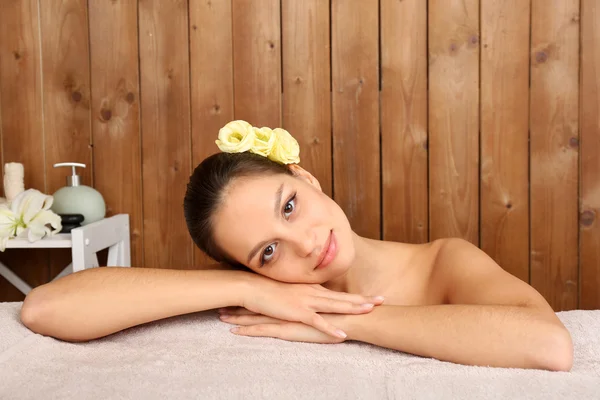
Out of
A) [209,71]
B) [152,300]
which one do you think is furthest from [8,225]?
[152,300]

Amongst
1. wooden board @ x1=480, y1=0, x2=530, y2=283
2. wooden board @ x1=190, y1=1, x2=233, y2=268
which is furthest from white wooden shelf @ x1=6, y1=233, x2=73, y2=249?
wooden board @ x1=480, y1=0, x2=530, y2=283

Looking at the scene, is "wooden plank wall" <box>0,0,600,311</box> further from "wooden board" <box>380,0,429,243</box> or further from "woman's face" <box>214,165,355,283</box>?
"woman's face" <box>214,165,355,283</box>

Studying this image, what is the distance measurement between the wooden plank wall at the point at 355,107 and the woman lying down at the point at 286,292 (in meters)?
0.65

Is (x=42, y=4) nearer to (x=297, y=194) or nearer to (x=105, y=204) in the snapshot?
(x=105, y=204)

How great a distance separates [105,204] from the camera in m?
2.04

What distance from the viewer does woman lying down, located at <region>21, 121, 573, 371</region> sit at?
93 centimetres

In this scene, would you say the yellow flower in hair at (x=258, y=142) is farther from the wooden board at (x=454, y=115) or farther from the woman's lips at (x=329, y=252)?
the wooden board at (x=454, y=115)

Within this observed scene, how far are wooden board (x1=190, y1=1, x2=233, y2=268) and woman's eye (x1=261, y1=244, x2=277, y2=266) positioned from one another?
0.90 metres

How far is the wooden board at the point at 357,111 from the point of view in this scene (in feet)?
6.21

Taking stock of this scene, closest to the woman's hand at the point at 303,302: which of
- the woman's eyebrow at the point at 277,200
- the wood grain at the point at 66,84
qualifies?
the woman's eyebrow at the point at 277,200

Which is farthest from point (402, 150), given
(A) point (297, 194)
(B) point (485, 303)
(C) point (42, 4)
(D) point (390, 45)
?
(C) point (42, 4)

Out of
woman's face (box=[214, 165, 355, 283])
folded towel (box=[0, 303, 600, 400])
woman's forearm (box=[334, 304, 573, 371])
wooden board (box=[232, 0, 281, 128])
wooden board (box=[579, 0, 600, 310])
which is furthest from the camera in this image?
wooden board (box=[232, 0, 281, 128])

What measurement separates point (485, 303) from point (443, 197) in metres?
0.90

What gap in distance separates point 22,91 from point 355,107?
3.75 ft
